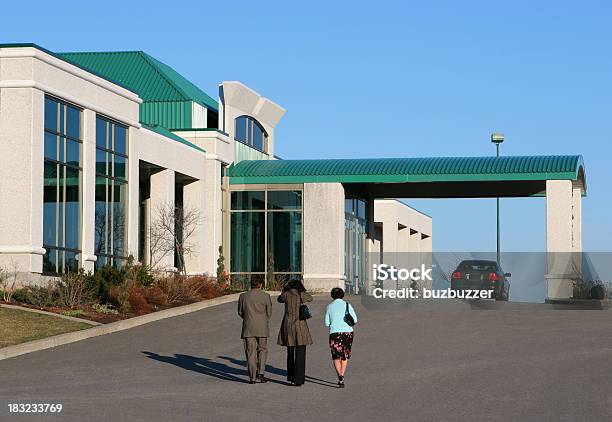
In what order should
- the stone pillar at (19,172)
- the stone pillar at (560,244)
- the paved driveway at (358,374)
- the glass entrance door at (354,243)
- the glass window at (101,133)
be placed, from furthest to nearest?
the glass entrance door at (354,243), the stone pillar at (560,244), the glass window at (101,133), the stone pillar at (19,172), the paved driveway at (358,374)

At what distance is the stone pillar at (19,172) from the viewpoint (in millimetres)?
29672


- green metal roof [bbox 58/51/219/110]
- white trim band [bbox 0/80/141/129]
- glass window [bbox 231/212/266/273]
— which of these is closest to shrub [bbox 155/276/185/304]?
white trim band [bbox 0/80/141/129]

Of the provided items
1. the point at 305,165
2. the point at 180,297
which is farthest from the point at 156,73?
the point at 180,297

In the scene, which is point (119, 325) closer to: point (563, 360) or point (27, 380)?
point (27, 380)

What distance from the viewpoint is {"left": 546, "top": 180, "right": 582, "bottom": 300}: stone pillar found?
40188mm

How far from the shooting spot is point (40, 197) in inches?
1192

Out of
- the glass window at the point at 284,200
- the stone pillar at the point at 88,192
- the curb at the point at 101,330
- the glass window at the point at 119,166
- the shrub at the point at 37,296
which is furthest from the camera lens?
the glass window at the point at 284,200

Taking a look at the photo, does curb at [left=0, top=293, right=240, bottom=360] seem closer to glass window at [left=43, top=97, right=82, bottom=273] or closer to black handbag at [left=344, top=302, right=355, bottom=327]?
glass window at [left=43, top=97, right=82, bottom=273]

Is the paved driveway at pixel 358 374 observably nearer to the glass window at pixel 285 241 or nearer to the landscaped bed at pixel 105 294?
the landscaped bed at pixel 105 294

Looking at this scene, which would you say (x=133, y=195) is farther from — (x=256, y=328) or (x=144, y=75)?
(x=256, y=328)

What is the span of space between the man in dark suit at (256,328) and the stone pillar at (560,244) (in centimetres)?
2302

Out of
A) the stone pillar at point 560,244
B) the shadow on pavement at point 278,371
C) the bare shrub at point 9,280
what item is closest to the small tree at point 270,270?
the stone pillar at point 560,244

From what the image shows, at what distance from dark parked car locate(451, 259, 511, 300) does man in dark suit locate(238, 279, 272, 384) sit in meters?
Result: 20.5

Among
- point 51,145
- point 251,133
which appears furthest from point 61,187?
point 251,133
